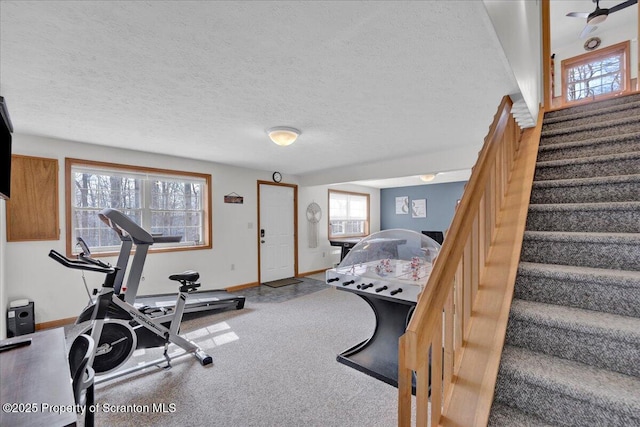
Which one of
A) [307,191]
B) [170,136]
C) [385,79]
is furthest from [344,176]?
[385,79]

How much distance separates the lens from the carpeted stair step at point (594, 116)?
254cm

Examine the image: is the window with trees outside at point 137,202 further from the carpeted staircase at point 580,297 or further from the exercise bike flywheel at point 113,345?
the carpeted staircase at point 580,297

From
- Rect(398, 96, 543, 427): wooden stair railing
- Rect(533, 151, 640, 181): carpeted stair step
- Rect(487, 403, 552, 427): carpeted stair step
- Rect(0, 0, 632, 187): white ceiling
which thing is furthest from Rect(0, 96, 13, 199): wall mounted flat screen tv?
Rect(533, 151, 640, 181): carpeted stair step

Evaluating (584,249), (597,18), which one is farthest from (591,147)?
(597,18)

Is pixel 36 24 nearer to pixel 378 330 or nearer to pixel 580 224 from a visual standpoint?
pixel 378 330

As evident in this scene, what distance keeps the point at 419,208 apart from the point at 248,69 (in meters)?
7.05

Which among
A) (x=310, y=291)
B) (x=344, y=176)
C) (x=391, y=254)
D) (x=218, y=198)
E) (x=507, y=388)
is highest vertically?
(x=344, y=176)

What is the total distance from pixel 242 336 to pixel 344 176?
3.34 metres

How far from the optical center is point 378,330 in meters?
2.70

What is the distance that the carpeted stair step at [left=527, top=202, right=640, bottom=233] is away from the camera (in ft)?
5.54

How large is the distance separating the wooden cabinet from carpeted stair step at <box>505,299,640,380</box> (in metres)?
4.57

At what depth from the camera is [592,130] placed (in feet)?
8.27

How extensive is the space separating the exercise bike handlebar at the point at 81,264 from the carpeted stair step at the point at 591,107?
4.31m

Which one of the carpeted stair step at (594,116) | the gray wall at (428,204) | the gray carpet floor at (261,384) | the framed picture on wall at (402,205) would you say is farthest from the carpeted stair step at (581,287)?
the framed picture on wall at (402,205)
